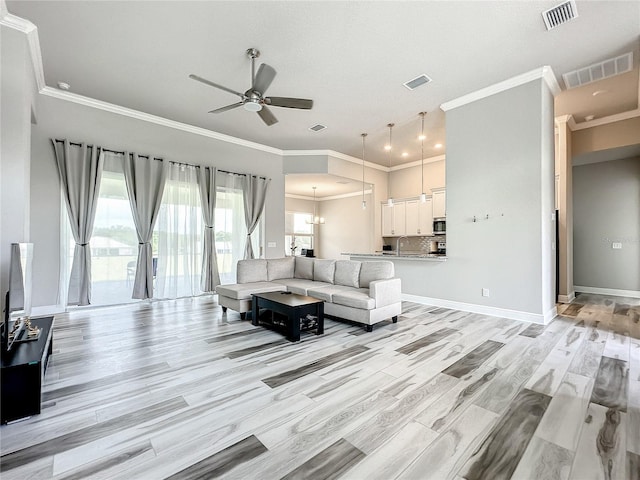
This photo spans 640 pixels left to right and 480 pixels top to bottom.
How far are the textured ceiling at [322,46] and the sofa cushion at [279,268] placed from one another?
2887 mm

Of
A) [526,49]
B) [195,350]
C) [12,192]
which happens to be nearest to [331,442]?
[195,350]

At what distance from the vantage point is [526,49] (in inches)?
139

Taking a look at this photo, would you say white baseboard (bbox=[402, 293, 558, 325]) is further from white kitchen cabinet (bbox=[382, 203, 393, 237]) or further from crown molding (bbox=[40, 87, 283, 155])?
crown molding (bbox=[40, 87, 283, 155])

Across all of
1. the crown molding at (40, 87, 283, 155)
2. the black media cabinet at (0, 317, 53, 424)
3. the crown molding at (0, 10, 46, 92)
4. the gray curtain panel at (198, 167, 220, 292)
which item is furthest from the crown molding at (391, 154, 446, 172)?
the black media cabinet at (0, 317, 53, 424)

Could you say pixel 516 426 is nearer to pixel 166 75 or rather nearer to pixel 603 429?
pixel 603 429

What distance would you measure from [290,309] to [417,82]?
372 cm

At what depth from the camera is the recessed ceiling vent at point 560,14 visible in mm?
2873

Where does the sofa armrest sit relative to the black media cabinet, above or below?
above

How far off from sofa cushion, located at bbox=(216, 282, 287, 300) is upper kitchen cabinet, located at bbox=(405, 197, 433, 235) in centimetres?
455

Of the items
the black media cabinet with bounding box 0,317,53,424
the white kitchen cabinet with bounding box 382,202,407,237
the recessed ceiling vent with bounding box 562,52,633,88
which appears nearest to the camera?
the black media cabinet with bounding box 0,317,53,424

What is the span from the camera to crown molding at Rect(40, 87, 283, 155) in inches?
179

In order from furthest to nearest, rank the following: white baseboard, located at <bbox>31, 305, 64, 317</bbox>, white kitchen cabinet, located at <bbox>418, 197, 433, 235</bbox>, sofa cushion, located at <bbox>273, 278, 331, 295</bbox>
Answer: white kitchen cabinet, located at <bbox>418, 197, 433, 235</bbox>, sofa cushion, located at <bbox>273, 278, 331, 295</bbox>, white baseboard, located at <bbox>31, 305, 64, 317</bbox>

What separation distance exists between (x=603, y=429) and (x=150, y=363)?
3.61m

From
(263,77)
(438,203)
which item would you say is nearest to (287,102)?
(263,77)
